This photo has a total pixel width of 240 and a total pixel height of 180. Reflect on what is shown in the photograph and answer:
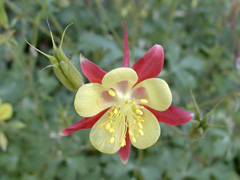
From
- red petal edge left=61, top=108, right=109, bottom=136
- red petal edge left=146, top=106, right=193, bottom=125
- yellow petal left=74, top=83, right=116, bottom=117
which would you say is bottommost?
red petal edge left=146, top=106, right=193, bottom=125

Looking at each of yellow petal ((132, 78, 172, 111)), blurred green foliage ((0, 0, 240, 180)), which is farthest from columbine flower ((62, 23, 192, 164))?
blurred green foliage ((0, 0, 240, 180))

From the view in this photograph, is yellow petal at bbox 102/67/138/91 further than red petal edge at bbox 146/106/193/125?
No

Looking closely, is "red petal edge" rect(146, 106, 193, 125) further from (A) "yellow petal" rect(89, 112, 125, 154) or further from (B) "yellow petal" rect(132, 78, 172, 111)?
(A) "yellow petal" rect(89, 112, 125, 154)

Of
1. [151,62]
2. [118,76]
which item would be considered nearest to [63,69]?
[118,76]

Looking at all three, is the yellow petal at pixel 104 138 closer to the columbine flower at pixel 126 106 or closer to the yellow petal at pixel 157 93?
the columbine flower at pixel 126 106

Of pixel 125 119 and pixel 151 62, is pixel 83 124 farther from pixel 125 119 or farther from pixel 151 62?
pixel 151 62

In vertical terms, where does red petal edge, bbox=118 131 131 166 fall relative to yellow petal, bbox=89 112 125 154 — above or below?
below

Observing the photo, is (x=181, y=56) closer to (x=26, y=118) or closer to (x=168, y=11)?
(x=168, y=11)
